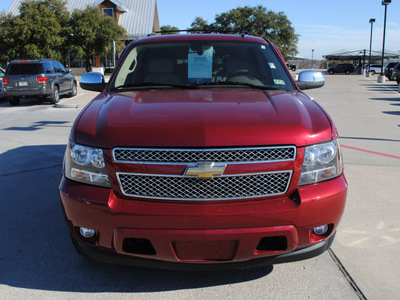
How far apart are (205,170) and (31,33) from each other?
28307 millimetres

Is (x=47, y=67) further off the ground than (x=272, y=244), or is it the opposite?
(x=47, y=67)

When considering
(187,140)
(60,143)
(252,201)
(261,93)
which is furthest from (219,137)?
(60,143)

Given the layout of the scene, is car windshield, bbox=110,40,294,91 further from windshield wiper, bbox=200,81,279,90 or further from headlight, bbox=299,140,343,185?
headlight, bbox=299,140,343,185

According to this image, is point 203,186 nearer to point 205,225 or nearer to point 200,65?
point 205,225

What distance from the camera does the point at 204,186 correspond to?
2.41m

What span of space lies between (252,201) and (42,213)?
2.65 meters

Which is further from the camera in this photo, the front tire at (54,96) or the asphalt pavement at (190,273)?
the front tire at (54,96)

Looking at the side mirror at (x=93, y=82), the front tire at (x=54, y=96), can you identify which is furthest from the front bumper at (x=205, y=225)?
the front tire at (x=54, y=96)

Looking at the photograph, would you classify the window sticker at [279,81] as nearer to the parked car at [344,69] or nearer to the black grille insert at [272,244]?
the black grille insert at [272,244]

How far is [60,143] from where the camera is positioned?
301 inches

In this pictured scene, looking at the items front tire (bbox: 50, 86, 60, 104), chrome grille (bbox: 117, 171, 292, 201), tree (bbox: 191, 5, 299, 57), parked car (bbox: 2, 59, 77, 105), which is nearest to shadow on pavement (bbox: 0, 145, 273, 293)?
chrome grille (bbox: 117, 171, 292, 201)

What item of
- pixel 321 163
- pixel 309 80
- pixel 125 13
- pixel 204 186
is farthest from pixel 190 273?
pixel 125 13

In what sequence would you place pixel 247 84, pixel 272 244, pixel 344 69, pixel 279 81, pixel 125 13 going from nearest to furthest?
pixel 272 244 → pixel 247 84 → pixel 279 81 → pixel 125 13 → pixel 344 69

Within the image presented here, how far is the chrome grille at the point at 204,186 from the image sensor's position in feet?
7.90
